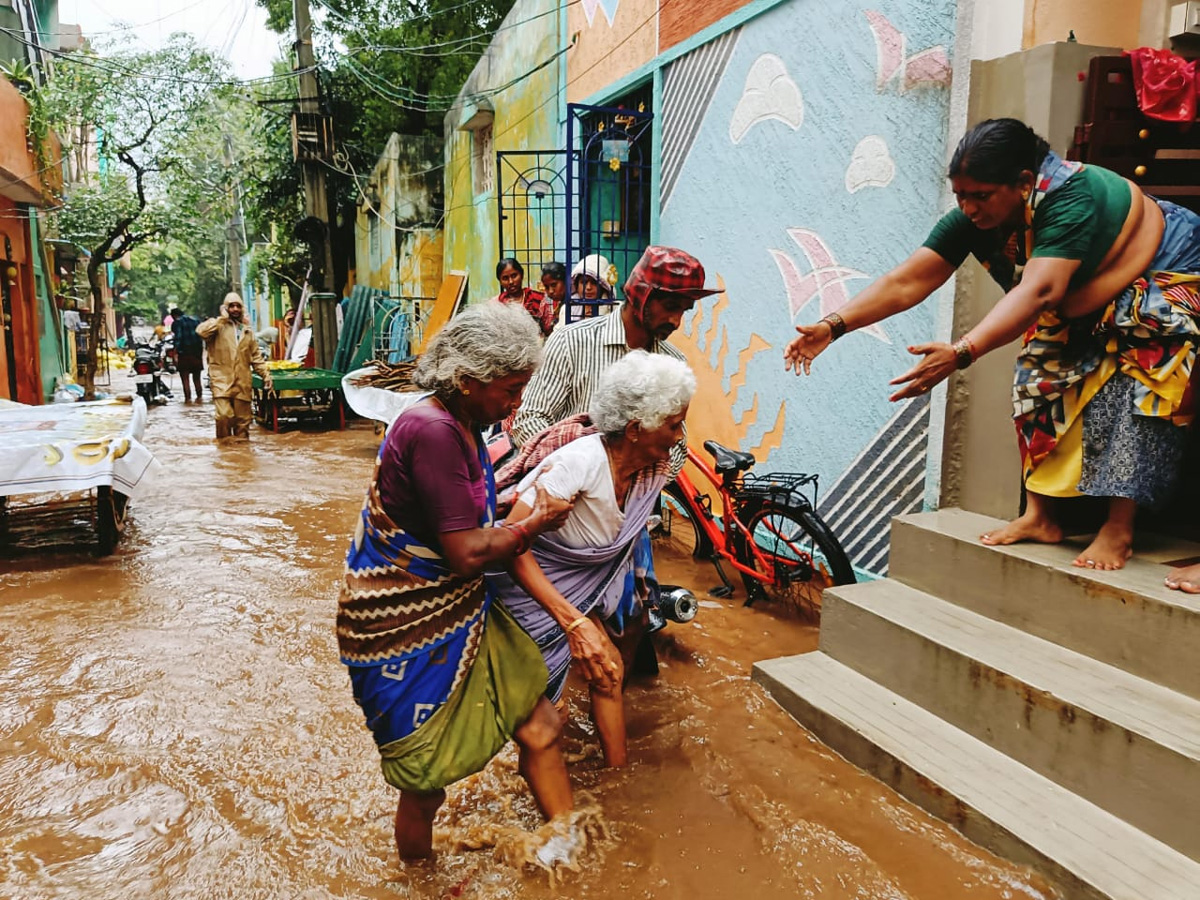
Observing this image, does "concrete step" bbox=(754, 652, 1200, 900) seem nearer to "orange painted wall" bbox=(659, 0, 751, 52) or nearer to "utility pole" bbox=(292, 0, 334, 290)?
"orange painted wall" bbox=(659, 0, 751, 52)

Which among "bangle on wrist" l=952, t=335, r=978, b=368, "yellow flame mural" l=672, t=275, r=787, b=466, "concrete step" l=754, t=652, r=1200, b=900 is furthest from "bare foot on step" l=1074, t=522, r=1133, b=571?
"yellow flame mural" l=672, t=275, r=787, b=466

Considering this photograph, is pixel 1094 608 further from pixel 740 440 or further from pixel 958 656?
pixel 740 440

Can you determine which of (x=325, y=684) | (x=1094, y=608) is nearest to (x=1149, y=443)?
(x=1094, y=608)

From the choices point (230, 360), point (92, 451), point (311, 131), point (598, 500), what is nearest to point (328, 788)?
point (598, 500)

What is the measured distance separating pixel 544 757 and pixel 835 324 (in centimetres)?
188

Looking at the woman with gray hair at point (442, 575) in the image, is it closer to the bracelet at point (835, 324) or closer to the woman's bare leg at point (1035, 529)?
the bracelet at point (835, 324)

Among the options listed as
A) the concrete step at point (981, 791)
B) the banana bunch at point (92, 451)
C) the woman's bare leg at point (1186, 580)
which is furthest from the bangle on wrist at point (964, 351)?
the banana bunch at point (92, 451)

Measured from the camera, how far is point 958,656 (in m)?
2.90

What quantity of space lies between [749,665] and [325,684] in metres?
1.99

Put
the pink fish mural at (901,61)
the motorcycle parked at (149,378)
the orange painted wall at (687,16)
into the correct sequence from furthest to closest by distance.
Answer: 1. the motorcycle parked at (149,378)
2. the orange painted wall at (687,16)
3. the pink fish mural at (901,61)

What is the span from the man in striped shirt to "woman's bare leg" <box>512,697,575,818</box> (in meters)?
1.29

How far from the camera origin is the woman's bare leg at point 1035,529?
10.3 ft

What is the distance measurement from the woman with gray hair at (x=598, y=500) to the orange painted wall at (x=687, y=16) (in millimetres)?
4154

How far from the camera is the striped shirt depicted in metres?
3.33
